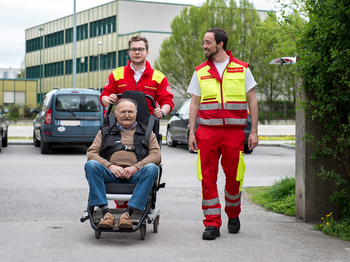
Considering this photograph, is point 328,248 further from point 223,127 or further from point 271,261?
point 223,127

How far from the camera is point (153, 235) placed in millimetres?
5395

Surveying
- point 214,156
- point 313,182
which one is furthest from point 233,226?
point 313,182

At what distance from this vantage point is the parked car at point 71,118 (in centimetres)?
1458

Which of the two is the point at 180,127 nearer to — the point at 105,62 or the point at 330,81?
the point at 330,81

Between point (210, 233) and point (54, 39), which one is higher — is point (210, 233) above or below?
below

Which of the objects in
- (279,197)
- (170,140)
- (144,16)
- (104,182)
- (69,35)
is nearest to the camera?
(104,182)

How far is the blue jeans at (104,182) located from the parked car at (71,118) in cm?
947

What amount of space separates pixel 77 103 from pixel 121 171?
9.80 metres

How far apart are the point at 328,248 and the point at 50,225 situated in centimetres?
286

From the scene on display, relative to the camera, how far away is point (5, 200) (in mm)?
7461

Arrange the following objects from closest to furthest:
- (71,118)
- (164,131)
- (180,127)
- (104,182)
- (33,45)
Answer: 1. (104,182)
2. (71,118)
3. (180,127)
4. (164,131)
5. (33,45)

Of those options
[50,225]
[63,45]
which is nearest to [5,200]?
[50,225]

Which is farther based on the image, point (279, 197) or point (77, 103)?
point (77, 103)

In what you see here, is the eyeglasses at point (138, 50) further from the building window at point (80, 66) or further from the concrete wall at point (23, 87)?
the concrete wall at point (23, 87)
